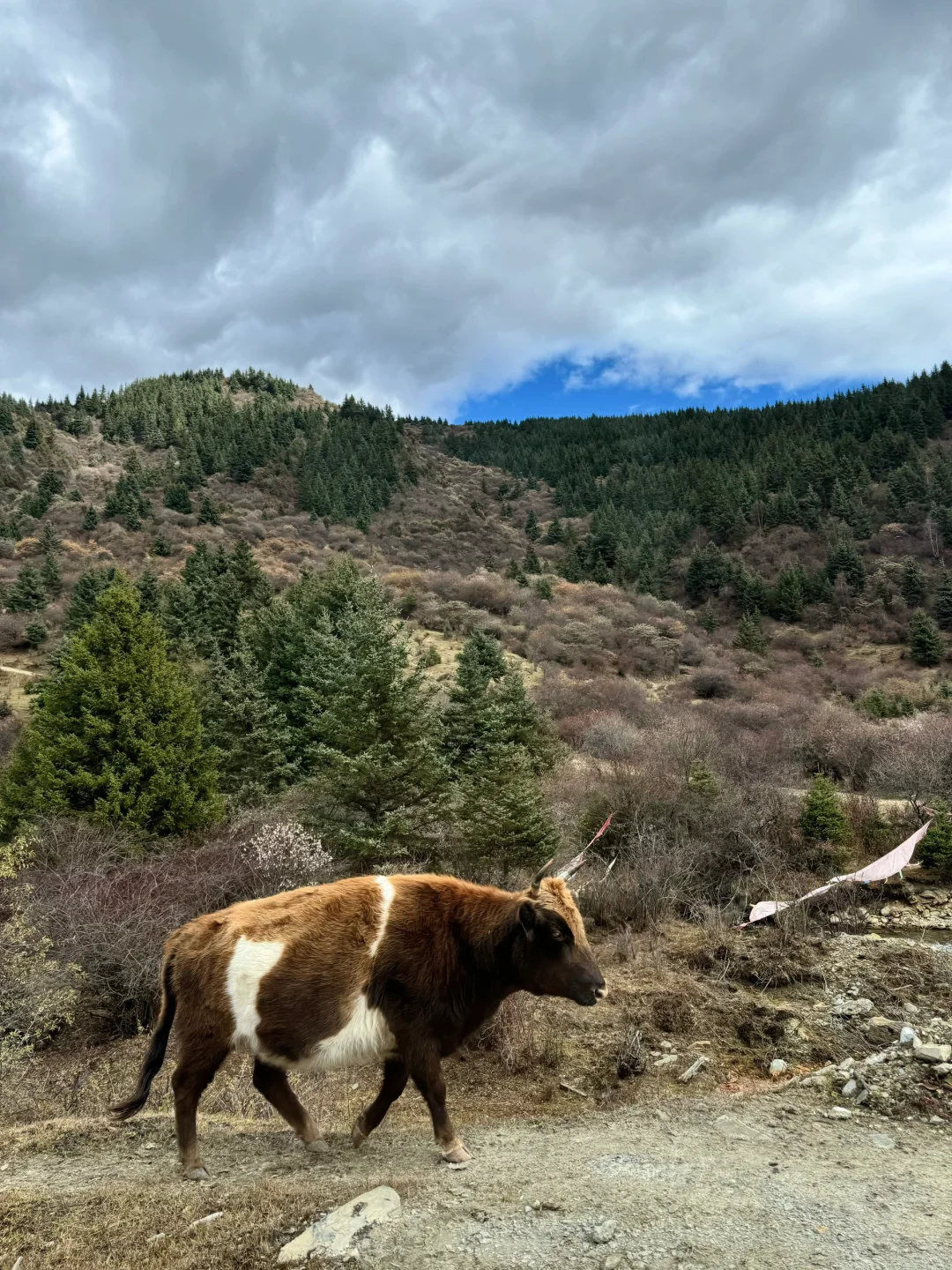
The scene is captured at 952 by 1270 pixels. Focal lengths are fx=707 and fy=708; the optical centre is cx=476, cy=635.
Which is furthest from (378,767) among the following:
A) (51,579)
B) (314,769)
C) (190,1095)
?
(51,579)

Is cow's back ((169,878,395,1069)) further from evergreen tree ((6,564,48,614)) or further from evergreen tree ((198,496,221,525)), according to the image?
evergreen tree ((198,496,221,525))

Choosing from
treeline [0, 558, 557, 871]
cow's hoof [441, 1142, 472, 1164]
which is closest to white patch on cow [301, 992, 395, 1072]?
cow's hoof [441, 1142, 472, 1164]

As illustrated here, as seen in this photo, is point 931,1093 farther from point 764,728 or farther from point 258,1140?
point 764,728

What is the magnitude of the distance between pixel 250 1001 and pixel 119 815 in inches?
499

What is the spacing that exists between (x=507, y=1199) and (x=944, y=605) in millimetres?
65145

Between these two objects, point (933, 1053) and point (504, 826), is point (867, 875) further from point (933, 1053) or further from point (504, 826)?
point (933, 1053)

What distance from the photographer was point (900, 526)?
241 feet

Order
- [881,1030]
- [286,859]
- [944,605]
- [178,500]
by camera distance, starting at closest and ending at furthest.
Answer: [881,1030] < [286,859] < [944,605] < [178,500]

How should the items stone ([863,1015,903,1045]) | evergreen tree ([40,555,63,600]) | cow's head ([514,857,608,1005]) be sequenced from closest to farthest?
cow's head ([514,857,608,1005]), stone ([863,1015,903,1045]), evergreen tree ([40,555,63,600])

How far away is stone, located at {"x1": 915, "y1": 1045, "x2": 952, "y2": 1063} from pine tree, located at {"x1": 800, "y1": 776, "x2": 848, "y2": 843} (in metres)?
10.8

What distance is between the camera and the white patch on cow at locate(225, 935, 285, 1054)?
4504mm

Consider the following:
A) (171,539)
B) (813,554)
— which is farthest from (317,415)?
(813,554)

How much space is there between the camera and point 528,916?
15.6ft

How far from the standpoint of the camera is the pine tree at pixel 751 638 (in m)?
55.5
